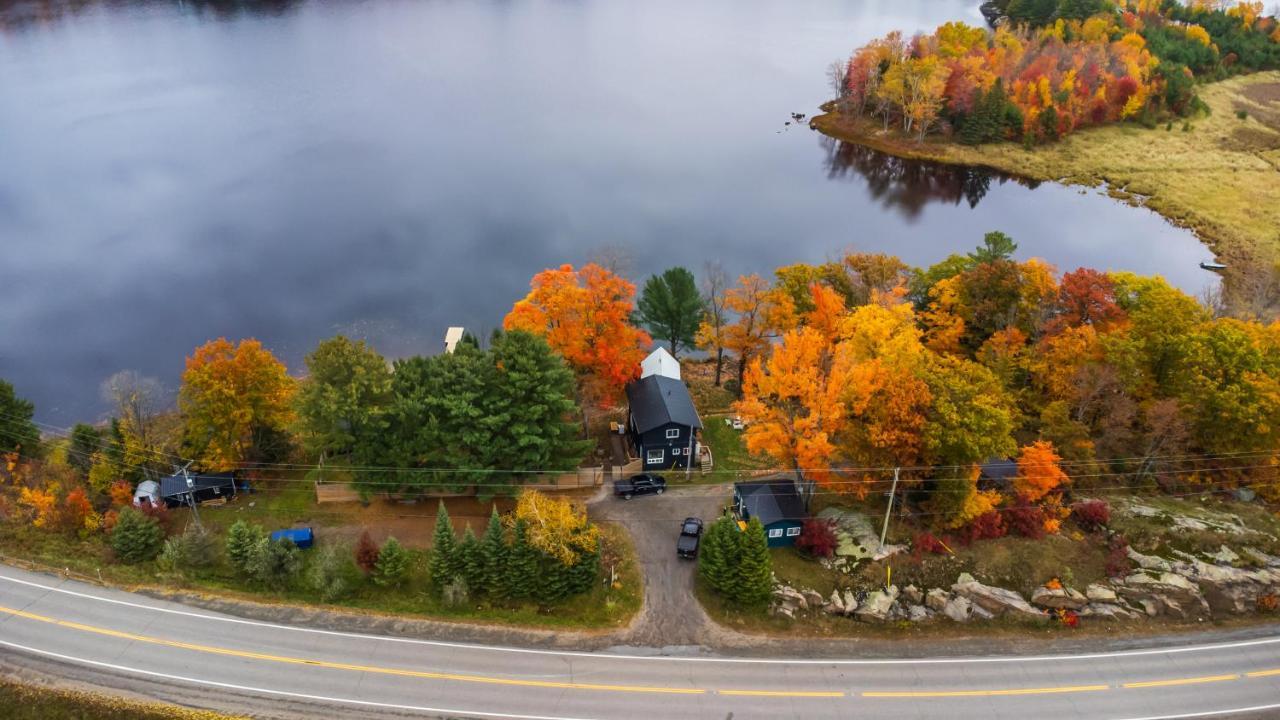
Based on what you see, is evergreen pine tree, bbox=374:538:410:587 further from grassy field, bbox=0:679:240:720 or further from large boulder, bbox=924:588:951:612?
large boulder, bbox=924:588:951:612

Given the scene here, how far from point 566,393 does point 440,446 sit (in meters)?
7.65

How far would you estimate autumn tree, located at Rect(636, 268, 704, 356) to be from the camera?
2078 inches

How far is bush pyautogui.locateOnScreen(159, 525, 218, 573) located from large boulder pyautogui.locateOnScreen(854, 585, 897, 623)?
28.7 meters

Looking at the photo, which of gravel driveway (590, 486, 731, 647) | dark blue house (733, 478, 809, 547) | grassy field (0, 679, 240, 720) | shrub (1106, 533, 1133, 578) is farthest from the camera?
dark blue house (733, 478, 809, 547)

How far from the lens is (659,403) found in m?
42.8

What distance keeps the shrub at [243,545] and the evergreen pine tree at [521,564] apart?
426 inches

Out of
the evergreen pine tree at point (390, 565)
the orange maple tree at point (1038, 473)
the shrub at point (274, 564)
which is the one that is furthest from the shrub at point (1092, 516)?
the shrub at point (274, 564)

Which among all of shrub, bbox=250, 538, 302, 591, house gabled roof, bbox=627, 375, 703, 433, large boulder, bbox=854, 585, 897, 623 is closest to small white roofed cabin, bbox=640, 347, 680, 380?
house gabled roof, bbox=627, 375, 703, 433

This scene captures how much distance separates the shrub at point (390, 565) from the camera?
111ft

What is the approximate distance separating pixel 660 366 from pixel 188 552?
2569 centimetres

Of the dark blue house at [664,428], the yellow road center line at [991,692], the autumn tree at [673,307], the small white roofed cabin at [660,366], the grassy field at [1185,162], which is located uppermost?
the grassy field at [1185,162]

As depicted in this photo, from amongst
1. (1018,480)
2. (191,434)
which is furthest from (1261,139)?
(191,434)

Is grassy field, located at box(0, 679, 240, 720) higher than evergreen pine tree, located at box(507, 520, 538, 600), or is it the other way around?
evergreen pine tree, located at box(507, 520, 538, 600)

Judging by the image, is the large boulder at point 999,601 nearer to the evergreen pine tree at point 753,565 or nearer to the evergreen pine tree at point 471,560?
the evergreen pine tree at point 753,565
